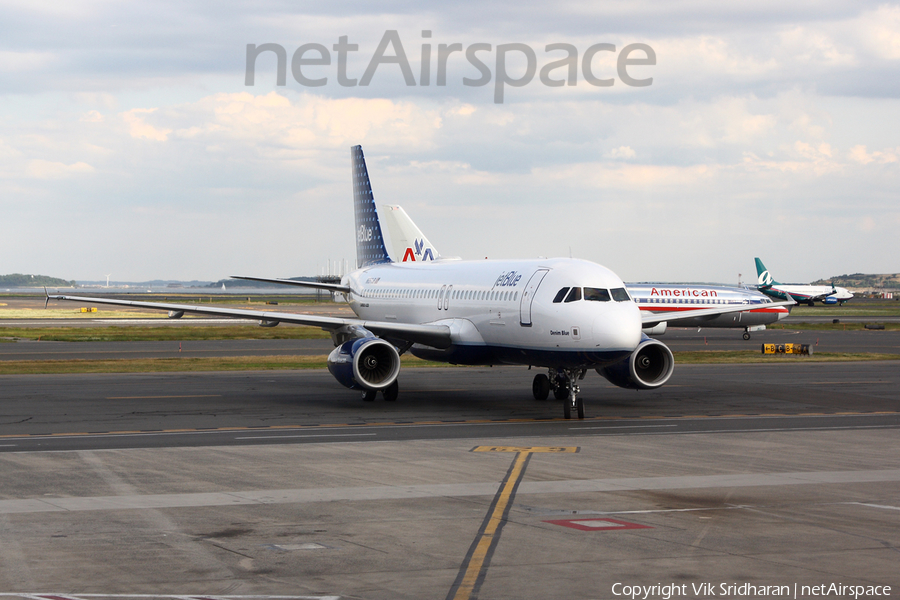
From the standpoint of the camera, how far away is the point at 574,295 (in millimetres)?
25609

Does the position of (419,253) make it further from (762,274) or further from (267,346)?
(762,274)

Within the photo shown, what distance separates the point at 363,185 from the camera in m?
45.4

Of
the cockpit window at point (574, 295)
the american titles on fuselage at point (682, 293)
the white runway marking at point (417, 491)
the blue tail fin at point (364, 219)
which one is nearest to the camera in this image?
the white runway marking at point (417, 491)

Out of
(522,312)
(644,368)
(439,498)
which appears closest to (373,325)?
(522,312)

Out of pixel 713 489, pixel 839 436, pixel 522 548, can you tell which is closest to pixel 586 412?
pixel 839 436

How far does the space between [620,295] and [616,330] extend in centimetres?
165

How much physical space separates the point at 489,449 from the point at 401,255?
25.5 meters

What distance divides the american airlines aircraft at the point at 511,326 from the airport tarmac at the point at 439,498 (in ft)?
3.86

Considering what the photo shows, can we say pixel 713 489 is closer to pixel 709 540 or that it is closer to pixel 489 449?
pixel 709 540

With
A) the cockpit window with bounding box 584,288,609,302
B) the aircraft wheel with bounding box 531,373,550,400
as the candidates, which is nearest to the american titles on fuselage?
the aircraft wheel with bounding box 531,373,550,400

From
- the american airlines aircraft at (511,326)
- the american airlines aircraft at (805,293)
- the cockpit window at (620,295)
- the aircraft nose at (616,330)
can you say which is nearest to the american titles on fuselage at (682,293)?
the american airlines aircraft at (511,326)

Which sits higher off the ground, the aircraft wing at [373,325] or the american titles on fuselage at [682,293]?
Answer: the american titles on fuselage at [682,293]

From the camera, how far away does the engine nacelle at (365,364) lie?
92.0 ft

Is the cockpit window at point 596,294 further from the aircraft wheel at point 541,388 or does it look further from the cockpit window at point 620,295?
the aircraft wheel at point 541,388
